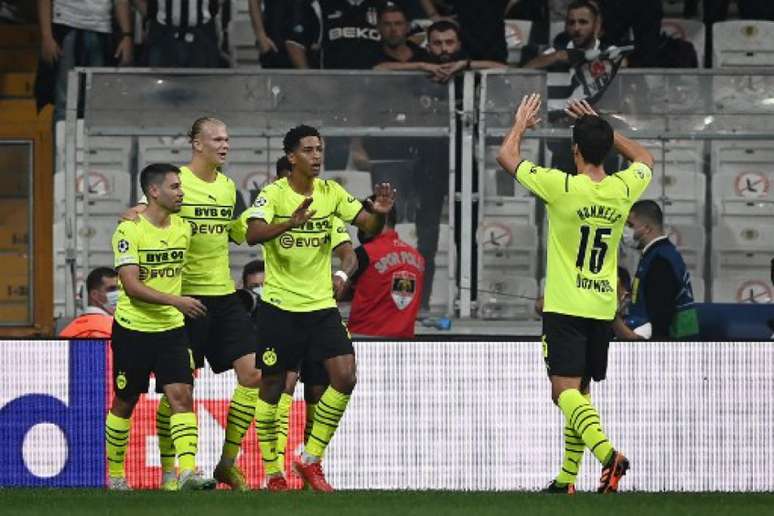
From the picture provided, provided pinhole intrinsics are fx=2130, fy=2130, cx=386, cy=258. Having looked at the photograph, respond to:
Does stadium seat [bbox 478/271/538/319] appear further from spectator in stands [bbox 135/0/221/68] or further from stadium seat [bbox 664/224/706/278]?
spectator in stands [bbox 135/0/221/68]

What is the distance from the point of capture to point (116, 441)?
1222 centimetres

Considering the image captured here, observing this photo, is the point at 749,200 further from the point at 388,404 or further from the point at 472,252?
the point at 388,404

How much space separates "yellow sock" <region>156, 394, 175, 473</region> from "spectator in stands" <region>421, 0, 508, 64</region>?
5.61 metres

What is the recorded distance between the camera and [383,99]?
15875 mm

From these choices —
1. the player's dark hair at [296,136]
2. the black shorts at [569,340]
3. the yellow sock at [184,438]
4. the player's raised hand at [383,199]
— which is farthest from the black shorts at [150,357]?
the black shorts at [569,340]

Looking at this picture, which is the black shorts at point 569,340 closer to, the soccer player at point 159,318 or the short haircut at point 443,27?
the soccer player at point 159,318

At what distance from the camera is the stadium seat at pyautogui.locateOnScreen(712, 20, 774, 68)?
1780 cm

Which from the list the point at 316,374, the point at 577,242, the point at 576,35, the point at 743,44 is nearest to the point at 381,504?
the point at 577,242

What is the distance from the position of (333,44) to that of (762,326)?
171 inches

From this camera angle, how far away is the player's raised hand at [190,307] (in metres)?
11.4

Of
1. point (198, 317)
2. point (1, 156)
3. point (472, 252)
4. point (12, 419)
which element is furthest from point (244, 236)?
point (1, 156)

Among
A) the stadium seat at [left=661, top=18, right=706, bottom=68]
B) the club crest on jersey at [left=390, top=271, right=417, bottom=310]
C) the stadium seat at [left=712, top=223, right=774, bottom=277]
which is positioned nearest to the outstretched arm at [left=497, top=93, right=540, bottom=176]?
the club crest on jersey at [left=390, top=271, right=417, bottom=310]

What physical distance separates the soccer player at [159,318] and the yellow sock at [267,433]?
1.53 feet

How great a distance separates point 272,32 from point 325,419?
6416mm
